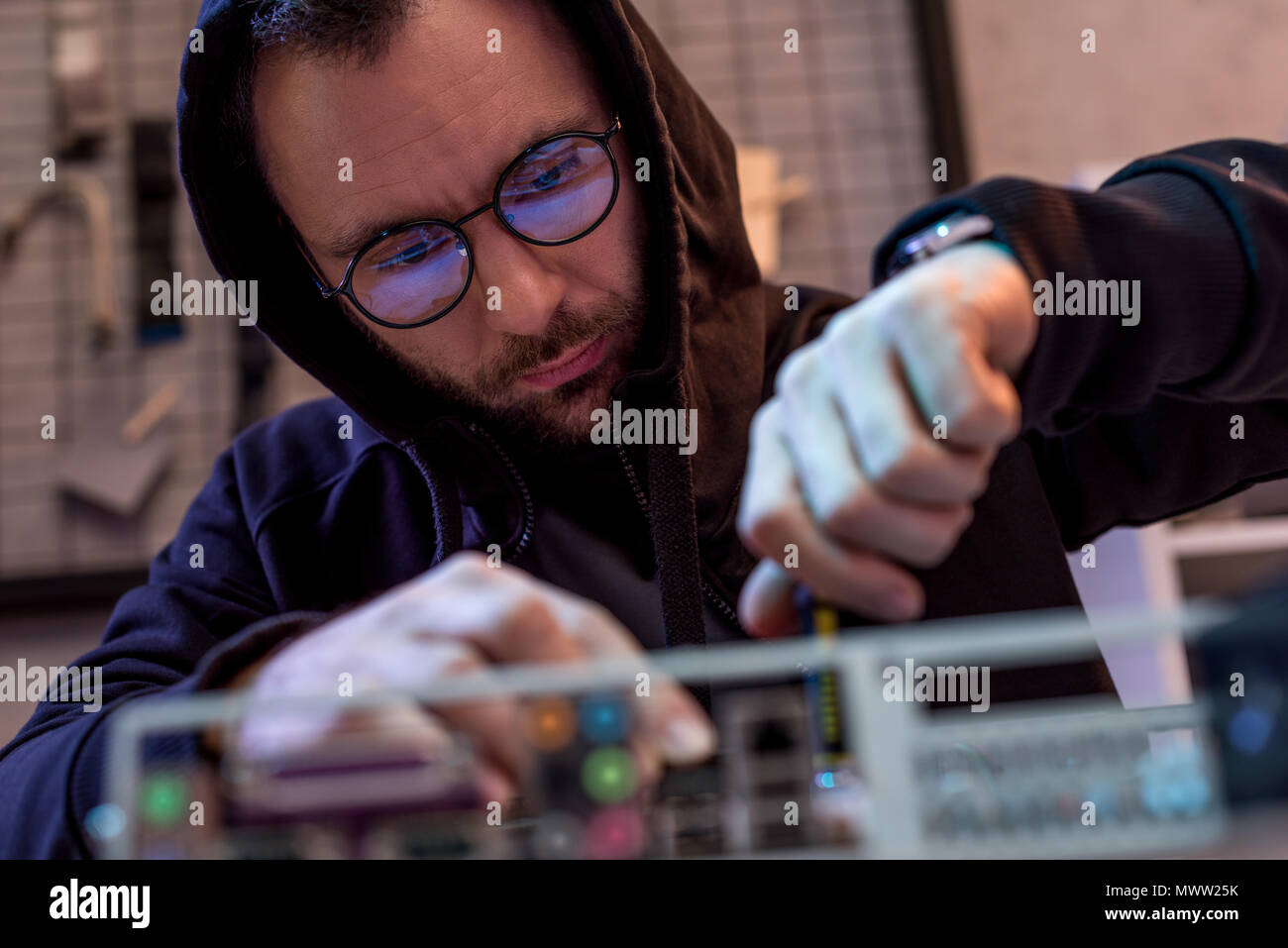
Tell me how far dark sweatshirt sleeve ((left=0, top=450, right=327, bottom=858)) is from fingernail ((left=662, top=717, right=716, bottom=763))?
0.23 metres

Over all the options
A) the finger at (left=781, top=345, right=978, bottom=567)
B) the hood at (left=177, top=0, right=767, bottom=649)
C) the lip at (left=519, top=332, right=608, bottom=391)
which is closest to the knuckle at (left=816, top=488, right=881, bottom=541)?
the finger at (left=781, top=345, right=978, bottom=567)

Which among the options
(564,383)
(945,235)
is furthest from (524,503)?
(945,235)

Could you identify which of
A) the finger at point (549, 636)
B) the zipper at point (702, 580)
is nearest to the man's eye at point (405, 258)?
the zipper at point (702, 580)

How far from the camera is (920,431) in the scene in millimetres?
448

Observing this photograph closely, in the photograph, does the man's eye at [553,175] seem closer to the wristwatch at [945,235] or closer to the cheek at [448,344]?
the cheek at [448,344]

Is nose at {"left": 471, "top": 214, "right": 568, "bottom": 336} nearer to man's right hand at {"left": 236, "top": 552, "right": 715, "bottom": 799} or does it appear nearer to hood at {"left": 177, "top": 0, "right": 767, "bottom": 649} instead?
hood at {"left": 177, "top": 0, "right": 767, "bottom": 649}

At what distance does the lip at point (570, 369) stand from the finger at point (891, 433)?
55 centimetres

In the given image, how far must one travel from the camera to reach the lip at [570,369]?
1.01 m

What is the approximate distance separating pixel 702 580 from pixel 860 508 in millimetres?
546
